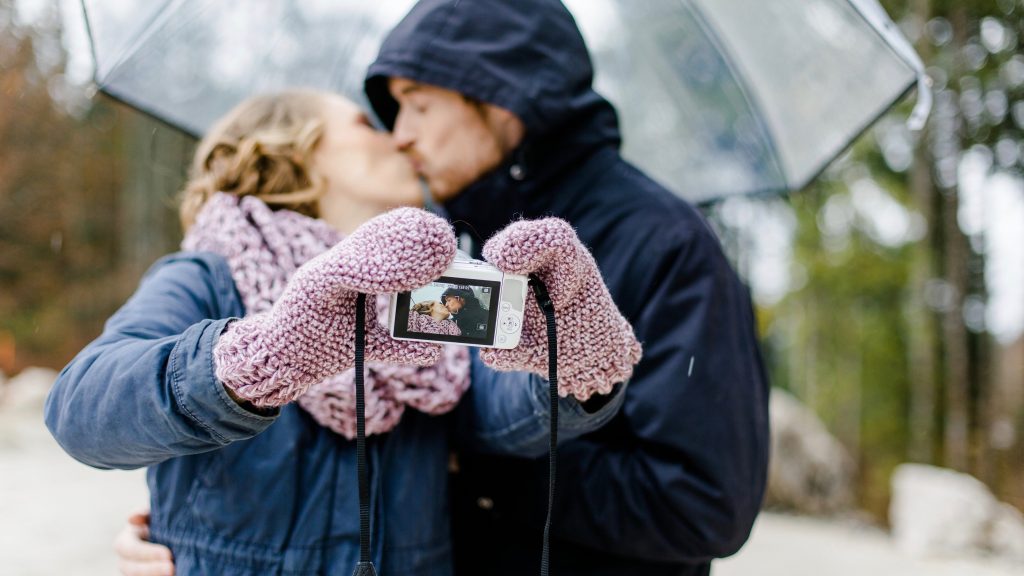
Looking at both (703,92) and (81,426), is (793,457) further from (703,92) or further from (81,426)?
(81,426)

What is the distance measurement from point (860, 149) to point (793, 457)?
4675 mm

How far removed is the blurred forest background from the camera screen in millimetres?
3924

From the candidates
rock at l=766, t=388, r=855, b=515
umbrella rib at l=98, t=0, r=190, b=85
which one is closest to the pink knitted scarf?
umbrella rib at l=98, t=0, r=190, b=85

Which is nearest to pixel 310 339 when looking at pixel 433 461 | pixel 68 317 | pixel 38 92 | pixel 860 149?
pixel 433 461

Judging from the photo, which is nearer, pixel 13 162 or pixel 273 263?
pixel 273 263

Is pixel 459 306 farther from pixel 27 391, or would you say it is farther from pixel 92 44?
pixel 27 391

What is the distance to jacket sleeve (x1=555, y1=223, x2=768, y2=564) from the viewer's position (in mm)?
1461

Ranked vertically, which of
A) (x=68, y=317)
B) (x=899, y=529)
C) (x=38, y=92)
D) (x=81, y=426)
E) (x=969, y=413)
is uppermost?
(x=81, y=426)

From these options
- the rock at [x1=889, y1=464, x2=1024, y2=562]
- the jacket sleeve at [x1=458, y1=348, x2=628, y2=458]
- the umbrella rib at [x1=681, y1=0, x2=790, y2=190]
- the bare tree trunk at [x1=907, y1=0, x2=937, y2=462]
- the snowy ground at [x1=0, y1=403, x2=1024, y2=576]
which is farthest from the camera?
the bare tree trunk at [x1=907, y1=0, x2=937, y2=462]

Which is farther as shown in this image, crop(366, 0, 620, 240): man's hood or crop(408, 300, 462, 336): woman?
crop(366, 0, 620, 240): man's hood

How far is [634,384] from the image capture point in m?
1.51

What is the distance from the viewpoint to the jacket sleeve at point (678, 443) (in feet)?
4.79

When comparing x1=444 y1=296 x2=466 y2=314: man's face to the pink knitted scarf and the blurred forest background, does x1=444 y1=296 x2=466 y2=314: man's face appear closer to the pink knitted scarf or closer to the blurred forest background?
the pink knitted scarf

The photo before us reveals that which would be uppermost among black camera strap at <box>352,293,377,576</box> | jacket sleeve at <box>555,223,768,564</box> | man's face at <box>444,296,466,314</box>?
man's face at <box>444,296,466,314</box>
